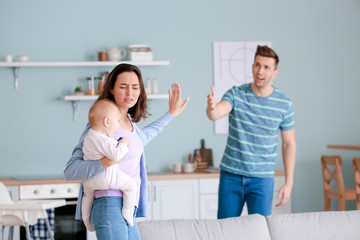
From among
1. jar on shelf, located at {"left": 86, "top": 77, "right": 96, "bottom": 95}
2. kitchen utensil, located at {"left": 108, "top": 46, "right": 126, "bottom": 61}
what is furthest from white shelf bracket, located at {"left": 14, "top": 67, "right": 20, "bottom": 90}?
kitchen utensil, located at {"left": 108, "top": 46, "right": 126, "bottom": 61}

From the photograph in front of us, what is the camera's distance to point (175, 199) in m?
4.67

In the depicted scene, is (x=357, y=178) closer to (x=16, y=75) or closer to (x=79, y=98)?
(x=79, y=98)

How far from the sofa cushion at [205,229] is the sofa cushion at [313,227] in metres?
0.07

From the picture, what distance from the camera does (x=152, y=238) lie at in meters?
2.42

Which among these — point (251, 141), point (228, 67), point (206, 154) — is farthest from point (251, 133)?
point (228, 67)

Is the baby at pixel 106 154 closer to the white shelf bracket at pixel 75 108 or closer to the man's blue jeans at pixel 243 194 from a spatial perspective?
the man's blue jeans at pixel 243 194

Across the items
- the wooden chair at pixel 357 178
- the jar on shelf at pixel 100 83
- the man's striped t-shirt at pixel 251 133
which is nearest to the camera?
the man's striped t-shirt at pixel 251 133

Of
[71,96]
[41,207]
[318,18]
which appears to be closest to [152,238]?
[41,207]

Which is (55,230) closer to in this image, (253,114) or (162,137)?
(162,137)

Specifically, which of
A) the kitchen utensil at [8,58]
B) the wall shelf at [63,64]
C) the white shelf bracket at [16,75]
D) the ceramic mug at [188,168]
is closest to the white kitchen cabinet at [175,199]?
the ceramic mug at [188,168]

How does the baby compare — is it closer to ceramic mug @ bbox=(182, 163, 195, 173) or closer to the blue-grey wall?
ceramic mug @ bbox=(182, 163, 195, 173)

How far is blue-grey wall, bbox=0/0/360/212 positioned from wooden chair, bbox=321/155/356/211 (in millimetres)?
351

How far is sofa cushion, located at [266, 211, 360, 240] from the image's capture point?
2580 mm

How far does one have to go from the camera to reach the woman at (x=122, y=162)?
192 cm
